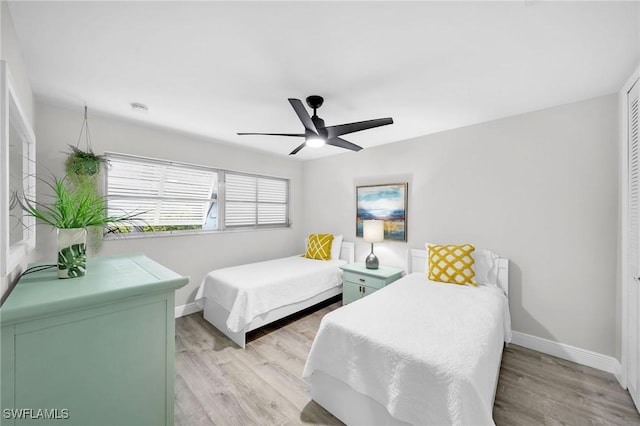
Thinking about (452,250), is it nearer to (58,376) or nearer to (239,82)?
(239,82)

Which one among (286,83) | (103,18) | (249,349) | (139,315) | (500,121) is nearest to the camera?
(139,315)

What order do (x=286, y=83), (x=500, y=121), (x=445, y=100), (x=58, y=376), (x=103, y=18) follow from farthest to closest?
(x=500, y=121)
(x=445, y=100)
(x=286, y=83)
(x=103, y=18)
(x=58, y=376)

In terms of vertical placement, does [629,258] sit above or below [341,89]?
below

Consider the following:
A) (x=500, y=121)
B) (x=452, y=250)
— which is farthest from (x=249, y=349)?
(x=500, y=121)

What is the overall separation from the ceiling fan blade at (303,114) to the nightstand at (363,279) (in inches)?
76.6

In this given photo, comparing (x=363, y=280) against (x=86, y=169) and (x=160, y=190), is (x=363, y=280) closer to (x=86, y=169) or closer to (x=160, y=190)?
(x=160, y=190)

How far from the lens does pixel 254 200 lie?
4336 mm

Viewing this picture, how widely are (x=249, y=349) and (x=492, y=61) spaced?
3217mm

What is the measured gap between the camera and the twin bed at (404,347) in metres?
1.29

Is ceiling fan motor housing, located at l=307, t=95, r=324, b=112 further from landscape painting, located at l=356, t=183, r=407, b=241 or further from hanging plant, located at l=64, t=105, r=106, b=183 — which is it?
hanging plant, located at l=64, t=105, r=106, b=183

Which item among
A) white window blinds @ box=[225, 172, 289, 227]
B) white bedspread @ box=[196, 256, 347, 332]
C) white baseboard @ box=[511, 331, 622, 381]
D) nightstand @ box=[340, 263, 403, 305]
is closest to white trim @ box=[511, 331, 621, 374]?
white baseboard @ box=[511, 331, 622, 381]

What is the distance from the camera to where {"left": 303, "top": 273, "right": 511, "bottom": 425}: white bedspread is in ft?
4.11

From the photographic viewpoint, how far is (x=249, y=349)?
102 inches

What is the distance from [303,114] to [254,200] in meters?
2.63
